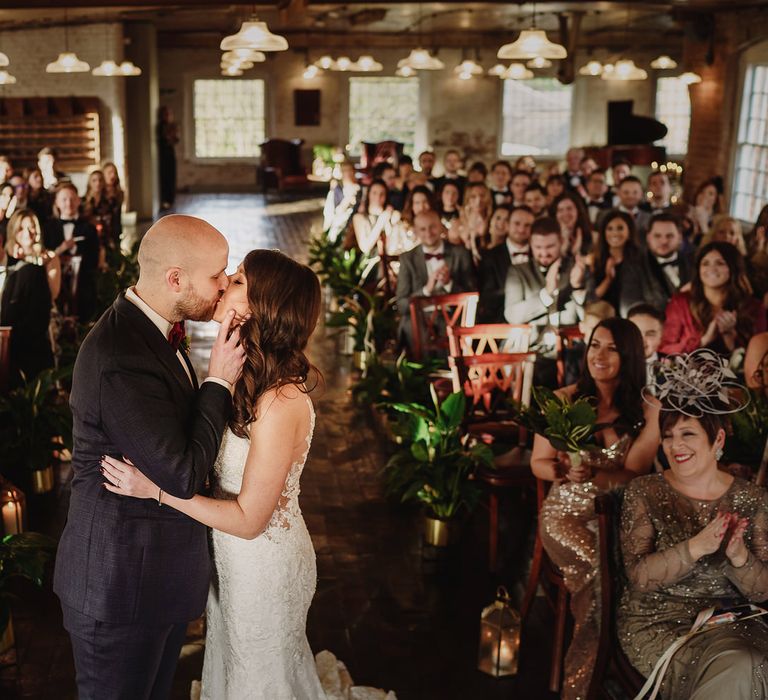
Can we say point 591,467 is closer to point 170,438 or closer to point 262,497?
point 262,497

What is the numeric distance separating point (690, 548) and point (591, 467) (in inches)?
33.6

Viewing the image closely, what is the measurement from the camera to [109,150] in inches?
649

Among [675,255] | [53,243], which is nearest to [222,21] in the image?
[53,243]

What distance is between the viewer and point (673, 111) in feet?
81.3

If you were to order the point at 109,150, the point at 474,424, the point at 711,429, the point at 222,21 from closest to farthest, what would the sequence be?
the point at 711,429
the point at 474,424
the point at 109,150
the point at 222,21

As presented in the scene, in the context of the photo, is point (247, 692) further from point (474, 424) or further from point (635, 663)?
point (474, 424)

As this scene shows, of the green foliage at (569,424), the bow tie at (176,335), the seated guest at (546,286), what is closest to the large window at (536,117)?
the seated guest at (546,286)

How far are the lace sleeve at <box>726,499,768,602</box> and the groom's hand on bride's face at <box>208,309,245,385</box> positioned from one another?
5.57 ft

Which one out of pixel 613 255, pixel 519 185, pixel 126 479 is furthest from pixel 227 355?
pixel 519 185

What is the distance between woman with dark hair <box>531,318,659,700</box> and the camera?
3572 millimetres

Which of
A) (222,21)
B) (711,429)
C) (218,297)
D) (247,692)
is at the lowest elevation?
(247,692)

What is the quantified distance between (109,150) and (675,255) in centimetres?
1137

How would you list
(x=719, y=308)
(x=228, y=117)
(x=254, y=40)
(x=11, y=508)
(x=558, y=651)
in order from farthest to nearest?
(x=228, y=117), (x=254, y=40), (x=719, y=308), (x=11, y=508), (x=558, y=651)

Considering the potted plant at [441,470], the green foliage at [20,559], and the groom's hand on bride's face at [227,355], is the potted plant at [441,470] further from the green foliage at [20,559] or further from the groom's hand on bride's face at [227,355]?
the groom's hand on bride's face at [227,355]
